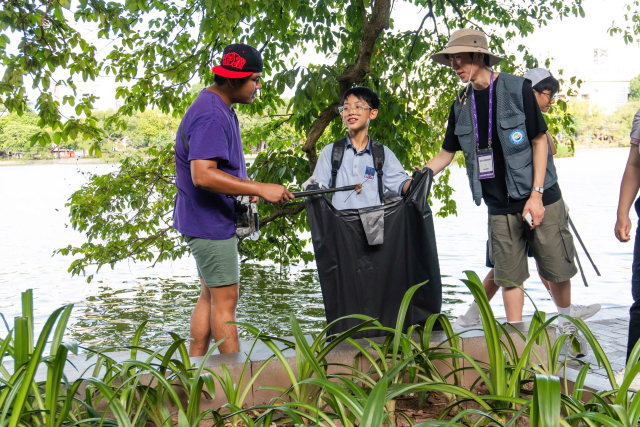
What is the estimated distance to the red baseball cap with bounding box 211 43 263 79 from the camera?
124 inches

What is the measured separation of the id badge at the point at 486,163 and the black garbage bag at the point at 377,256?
1.12 feet

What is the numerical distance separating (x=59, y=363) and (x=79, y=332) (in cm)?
532

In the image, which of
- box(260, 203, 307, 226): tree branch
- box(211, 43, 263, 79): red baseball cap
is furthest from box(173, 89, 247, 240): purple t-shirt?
box(260, 203, 307, 226): tree branch

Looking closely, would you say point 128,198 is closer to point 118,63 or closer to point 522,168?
point 118,63

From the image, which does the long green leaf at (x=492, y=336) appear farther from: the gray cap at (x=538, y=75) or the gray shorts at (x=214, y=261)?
the gray cap at (x=538, y=75)

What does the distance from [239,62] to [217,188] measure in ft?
2.17

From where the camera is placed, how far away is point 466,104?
372 centimetres

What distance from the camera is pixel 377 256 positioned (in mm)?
3406

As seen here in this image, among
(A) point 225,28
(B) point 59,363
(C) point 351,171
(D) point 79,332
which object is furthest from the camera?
(D) point 79,332

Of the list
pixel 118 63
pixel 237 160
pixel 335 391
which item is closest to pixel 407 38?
pixel 118 63


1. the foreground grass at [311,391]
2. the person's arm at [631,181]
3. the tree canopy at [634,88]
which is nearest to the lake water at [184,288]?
the person's arm at [631,181]

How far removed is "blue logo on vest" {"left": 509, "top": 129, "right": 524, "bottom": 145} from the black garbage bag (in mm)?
519

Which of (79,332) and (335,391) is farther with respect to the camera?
(79,332)

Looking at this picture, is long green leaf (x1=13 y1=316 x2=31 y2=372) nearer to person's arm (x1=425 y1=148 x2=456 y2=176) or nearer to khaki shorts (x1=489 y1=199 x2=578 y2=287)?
person's arm (x1=425 y1=148 x2=456 y2=176)
